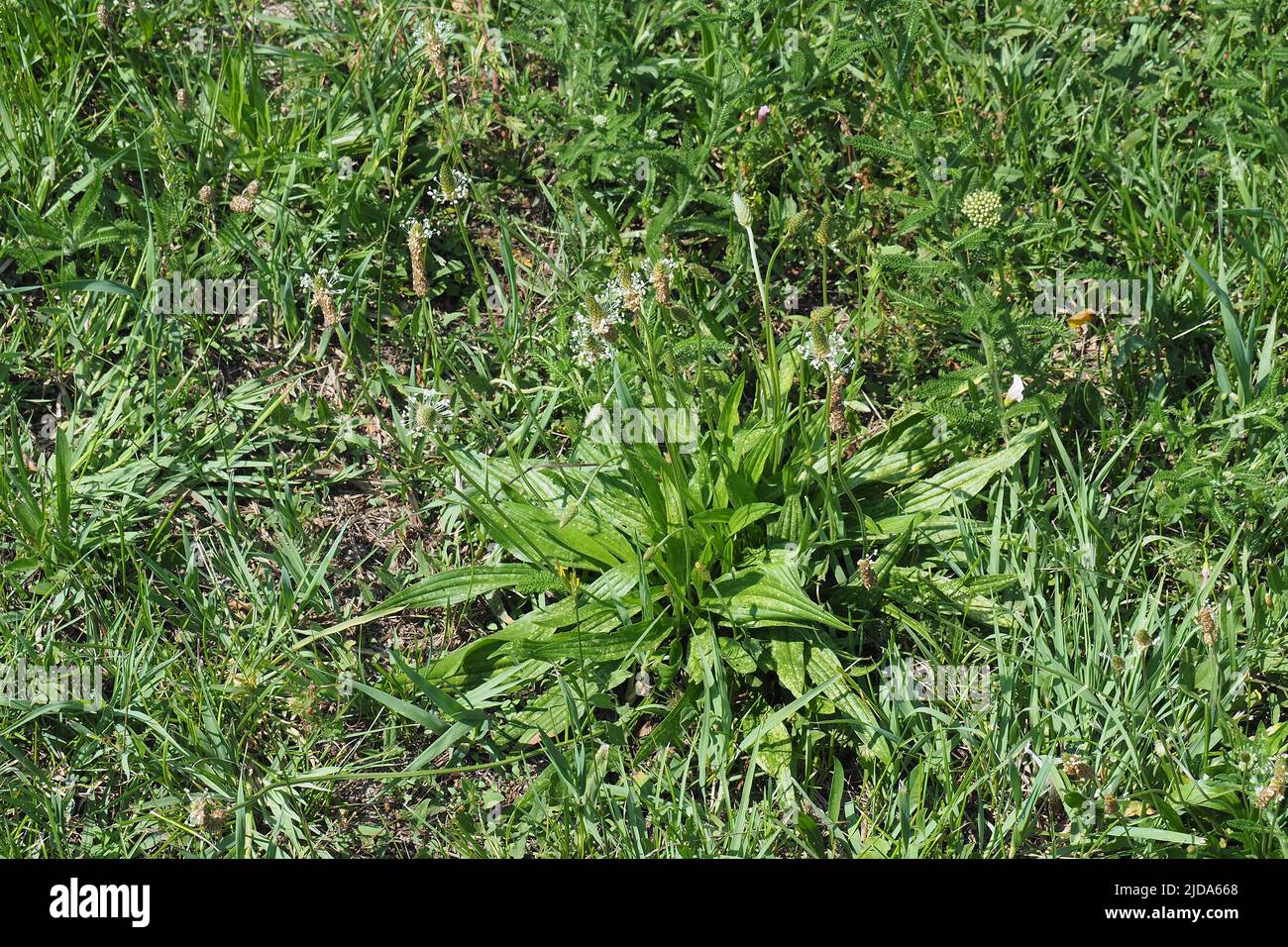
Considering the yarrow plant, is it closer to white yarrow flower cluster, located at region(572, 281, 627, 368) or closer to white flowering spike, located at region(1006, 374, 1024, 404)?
white yarrow flower cluster, located at region(572, 281, 627, 368)

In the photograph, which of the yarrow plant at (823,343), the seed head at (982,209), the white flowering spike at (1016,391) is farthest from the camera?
the white flowering spike at (1016,391)

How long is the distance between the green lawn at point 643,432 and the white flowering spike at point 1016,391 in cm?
1

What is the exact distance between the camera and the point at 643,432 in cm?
320

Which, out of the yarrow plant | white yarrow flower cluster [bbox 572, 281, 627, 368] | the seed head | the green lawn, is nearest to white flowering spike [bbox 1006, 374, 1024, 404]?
the green lawn

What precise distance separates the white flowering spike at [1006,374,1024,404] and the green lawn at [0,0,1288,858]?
11 mm

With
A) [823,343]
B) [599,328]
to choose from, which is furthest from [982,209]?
[599,328]

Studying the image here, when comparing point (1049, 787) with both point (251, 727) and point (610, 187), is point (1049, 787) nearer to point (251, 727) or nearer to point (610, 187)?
point (251, 727)

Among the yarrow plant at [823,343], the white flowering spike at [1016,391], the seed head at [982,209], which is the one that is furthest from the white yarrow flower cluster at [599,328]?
the white flowering spike at [1016,391]

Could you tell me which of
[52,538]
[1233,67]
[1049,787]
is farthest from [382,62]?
[1049,787]

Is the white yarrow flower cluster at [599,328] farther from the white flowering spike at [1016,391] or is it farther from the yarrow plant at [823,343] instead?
the white flowering spike at [1016,391]

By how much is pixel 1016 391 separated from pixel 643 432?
100cm

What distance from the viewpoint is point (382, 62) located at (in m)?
4.00

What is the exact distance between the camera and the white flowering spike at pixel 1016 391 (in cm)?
332

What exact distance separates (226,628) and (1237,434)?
8.43 feet
